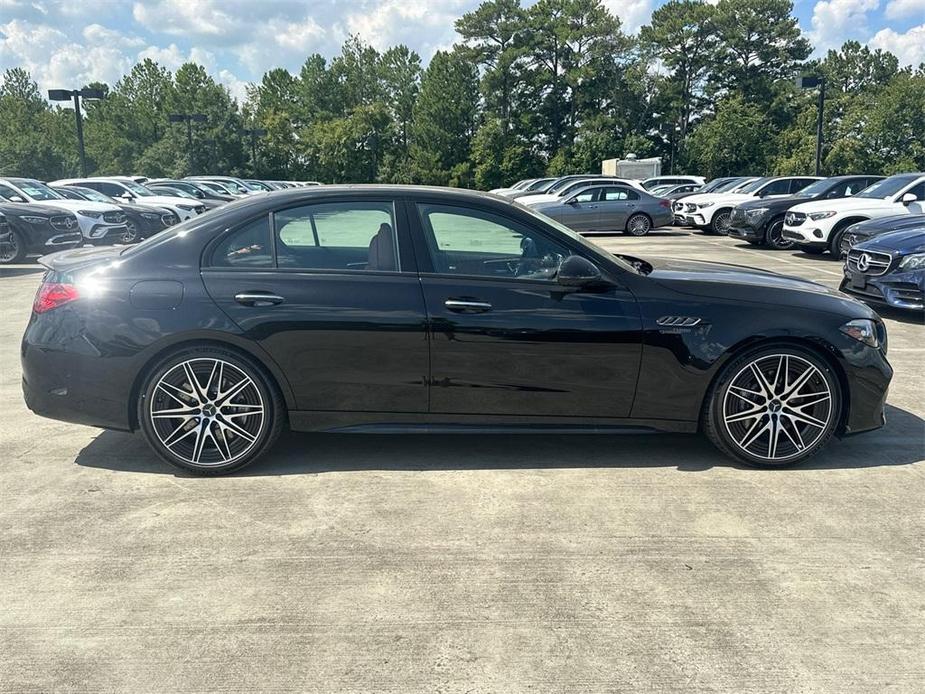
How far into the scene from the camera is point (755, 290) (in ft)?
13.9

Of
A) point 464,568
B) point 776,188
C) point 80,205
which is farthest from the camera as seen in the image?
point 776,188

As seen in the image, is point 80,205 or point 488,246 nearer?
point 488,246

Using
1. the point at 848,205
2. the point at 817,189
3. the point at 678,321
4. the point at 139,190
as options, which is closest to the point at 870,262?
the point at 678,321

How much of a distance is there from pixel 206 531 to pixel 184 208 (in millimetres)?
18136

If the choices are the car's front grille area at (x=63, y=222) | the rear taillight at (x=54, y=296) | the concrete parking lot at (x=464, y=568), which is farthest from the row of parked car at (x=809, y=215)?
the car's front grille area at (x=63, y=222)

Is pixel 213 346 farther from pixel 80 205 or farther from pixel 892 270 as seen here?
pixel 80 205

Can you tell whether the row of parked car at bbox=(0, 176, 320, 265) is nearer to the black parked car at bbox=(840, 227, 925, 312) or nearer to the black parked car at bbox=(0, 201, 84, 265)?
the black parked car at bbox=(0, 201, 84, 265)

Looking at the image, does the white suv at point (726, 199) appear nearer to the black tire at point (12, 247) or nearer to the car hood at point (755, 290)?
the car hood at point (755, 290)

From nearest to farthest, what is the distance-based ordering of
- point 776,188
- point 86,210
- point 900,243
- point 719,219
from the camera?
point 900,243 < point 86,210 < point 776,188 < point 719,219

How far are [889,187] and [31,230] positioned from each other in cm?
1654

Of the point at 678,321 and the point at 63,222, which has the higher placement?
the point at 63,222

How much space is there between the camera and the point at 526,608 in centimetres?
289

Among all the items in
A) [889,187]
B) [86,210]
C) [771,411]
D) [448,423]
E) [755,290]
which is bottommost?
[448,423]

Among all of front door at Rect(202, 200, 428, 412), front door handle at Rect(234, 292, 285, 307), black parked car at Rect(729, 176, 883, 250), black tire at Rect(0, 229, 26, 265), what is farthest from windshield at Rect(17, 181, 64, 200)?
black parked car at Rect(729, 176, 883, 250)
